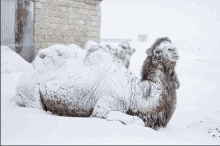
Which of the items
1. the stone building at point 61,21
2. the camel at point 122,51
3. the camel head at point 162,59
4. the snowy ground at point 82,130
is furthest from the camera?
the stone building at point 61,21

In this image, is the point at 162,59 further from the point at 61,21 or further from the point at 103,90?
the point at 61,21

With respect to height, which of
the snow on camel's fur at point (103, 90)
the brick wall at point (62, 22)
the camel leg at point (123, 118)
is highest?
the brick wall at point (62, 22)

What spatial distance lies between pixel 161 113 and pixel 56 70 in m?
1.43

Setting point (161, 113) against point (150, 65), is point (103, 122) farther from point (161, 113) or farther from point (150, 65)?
point (150, 65)

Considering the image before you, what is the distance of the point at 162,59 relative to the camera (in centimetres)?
220

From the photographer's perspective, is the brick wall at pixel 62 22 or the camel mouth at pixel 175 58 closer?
the camel mouth at pixel 175 58

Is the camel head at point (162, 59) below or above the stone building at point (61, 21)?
below

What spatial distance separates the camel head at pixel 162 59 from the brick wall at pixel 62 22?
13.1 feet

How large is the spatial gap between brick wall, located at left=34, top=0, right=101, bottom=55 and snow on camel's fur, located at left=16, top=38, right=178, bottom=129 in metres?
3.27

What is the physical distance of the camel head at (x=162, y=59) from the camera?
6.97ft

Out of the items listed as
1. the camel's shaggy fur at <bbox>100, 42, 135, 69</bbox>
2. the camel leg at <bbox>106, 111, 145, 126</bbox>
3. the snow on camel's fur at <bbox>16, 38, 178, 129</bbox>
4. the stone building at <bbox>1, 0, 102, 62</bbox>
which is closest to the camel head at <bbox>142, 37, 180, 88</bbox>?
the snow on camel's fur at <bbox>16, 38, 178, 129</bbox>

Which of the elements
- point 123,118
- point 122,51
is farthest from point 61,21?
point 123,118

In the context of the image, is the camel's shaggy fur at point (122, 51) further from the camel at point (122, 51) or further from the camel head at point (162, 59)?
the camel head at point (162, 59)

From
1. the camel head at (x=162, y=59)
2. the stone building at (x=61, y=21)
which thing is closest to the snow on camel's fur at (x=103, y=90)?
the camel head at (x=162, y=59)
